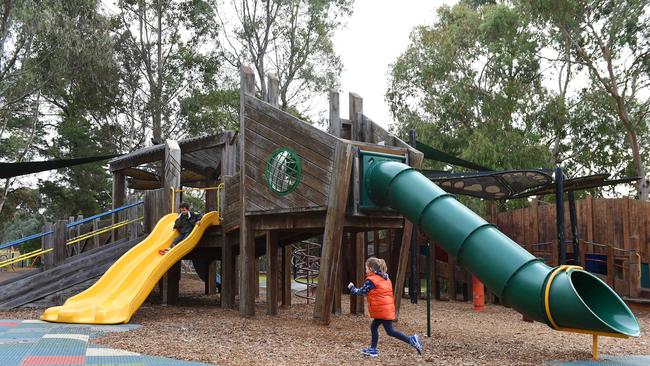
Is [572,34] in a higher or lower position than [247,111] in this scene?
higher

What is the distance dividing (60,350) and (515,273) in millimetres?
4777

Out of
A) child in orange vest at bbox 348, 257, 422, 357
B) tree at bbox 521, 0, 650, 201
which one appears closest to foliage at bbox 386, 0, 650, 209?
tree at bbox 521, 0, 650, 201

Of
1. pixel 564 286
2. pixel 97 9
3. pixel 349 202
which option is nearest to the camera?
pixel 564 286

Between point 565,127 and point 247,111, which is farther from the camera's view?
point 565,127

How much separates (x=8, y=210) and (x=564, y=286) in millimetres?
35967

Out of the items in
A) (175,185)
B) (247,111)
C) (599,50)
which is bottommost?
(175,185)

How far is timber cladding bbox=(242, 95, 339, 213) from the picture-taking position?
9.11m

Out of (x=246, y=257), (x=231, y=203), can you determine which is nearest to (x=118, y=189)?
(x=231, y=203)

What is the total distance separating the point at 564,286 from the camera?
20.7ft

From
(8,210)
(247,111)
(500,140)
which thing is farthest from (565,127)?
(8,210)

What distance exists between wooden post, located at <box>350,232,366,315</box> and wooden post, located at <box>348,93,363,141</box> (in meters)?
1.87

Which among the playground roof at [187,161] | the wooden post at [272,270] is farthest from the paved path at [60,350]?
the playground roof at [187,161]

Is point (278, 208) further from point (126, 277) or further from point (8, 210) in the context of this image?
point (8, 210)

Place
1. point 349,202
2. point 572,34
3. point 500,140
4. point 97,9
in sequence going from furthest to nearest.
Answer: point 97,9, point 500,140, point 572,34, point 349,202
